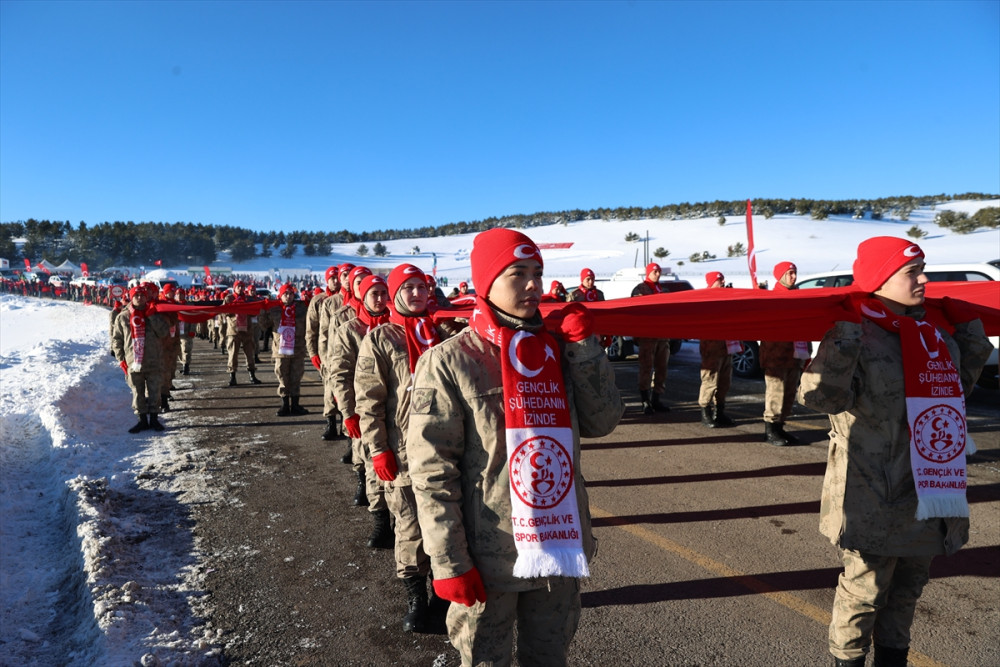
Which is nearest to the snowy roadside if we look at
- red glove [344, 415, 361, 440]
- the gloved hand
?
red glove [344, 415, 361, 440]

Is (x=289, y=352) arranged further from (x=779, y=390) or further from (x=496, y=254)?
(x=496, y=254)

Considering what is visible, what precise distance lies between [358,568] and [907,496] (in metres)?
3.42

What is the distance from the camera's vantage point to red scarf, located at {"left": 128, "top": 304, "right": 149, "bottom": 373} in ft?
27.5

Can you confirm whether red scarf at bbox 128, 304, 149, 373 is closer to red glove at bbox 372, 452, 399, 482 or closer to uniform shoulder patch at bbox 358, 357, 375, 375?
uniform shoulder patch at bbox 358, 357, 375, 375

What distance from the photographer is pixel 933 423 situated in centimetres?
259

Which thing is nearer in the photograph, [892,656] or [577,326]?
[577,326]

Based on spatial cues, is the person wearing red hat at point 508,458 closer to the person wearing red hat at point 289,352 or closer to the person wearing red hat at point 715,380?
the person wearing red hat at point 715,380

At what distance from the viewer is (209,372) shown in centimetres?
1523

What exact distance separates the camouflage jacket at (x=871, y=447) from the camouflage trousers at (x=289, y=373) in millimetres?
8427

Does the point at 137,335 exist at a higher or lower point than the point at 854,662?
higher

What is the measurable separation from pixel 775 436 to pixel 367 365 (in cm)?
546

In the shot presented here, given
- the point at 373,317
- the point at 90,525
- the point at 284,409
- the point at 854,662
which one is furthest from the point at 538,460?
the point at 284,409

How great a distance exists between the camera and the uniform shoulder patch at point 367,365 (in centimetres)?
383

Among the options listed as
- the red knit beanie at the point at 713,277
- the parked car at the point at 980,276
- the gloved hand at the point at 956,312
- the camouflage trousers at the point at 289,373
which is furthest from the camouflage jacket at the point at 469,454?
the parked car at the point at 980,276
